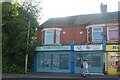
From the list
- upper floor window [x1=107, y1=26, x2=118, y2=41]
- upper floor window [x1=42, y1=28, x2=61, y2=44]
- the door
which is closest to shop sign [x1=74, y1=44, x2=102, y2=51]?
the door

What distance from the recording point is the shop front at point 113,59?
118 ft

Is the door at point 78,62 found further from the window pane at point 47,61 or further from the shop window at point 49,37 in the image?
the shop window at point 49,37

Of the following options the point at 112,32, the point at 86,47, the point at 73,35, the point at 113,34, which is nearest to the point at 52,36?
the point at 73,35

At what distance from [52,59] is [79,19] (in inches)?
293

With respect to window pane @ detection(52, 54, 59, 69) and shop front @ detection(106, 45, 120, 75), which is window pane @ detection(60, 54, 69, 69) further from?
shop front @ detection(106, 45, 120, 75)

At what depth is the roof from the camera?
38347 millimetres

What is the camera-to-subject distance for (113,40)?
120ft

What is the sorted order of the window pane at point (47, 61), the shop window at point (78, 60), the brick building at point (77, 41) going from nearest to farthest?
the brick building at point (77, 41) < the shop window at point (78, 60) < the window pane at point (47, 61)

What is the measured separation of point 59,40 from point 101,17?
704 cm

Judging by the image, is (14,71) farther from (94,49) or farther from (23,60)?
(94,49)

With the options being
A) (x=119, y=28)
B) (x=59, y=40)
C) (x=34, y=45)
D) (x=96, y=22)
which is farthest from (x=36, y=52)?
(x=119, y=28)

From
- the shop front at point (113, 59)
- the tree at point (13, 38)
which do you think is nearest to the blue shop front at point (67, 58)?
the shop front at point (113, 59)

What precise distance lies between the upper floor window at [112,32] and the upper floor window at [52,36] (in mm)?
7740

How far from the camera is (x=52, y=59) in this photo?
4044 centimetres
